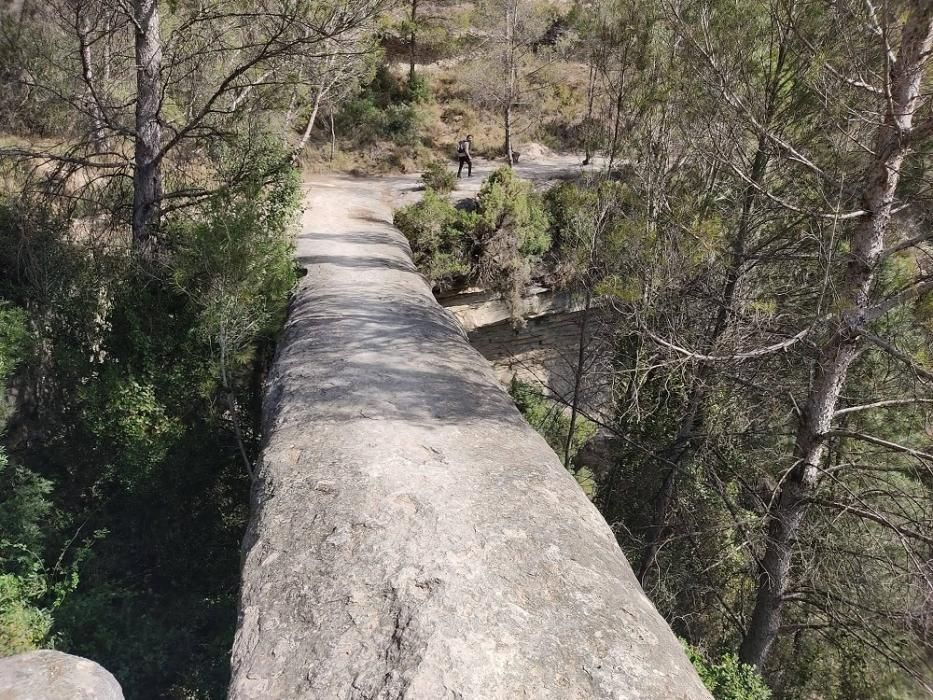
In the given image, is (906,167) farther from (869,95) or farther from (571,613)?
(571,613)

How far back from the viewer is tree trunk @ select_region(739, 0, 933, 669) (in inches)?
177

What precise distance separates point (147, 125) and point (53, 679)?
267 inches

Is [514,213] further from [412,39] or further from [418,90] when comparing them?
[412,39]

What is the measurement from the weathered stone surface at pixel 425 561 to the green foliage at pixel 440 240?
19.7 ft

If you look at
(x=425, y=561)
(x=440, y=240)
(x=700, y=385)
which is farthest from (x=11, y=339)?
(x=700, y=385)

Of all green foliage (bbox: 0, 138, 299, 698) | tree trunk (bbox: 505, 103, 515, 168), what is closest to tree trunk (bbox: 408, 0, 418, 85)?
tree trunk (bbox: 505, 103, 515, 168)

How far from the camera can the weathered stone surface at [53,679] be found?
16.8 feet

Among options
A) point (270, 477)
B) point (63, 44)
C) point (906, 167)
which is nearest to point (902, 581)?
point (906, 167)

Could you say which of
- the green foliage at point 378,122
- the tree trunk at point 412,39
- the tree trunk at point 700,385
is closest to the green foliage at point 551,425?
the tree trunk at point 700,385

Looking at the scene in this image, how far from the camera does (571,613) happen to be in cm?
355

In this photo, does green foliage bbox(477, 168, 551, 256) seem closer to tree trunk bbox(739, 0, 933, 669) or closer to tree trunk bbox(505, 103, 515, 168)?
tree trunk bbox(505, 103, 515, 168)

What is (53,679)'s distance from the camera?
5.28 metres

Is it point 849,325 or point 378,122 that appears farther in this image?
point 378,122

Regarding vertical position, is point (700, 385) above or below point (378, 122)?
below
